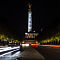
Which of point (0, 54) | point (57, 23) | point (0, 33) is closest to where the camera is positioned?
point (0, 54)

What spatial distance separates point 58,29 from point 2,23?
3170 cm

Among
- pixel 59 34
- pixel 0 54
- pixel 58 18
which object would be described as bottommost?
pixel 0 54

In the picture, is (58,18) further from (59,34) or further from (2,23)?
(2,23)

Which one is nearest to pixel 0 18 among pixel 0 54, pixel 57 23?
pixel 57 23


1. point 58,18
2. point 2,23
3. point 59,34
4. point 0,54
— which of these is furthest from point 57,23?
point 0,54

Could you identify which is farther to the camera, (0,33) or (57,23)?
(0,33)

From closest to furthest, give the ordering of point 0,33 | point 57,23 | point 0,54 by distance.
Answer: point 0,54 < point 57,23 < point 0,33

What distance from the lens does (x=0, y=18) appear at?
322 feet

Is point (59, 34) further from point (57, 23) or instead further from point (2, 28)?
point (2, 28)

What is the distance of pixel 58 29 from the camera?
A: 9681 centimetres

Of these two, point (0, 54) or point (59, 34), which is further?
point (59, 34)

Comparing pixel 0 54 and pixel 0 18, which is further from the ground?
pixel 0 18

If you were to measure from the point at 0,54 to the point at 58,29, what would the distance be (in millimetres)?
76914

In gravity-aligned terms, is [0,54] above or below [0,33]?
below
